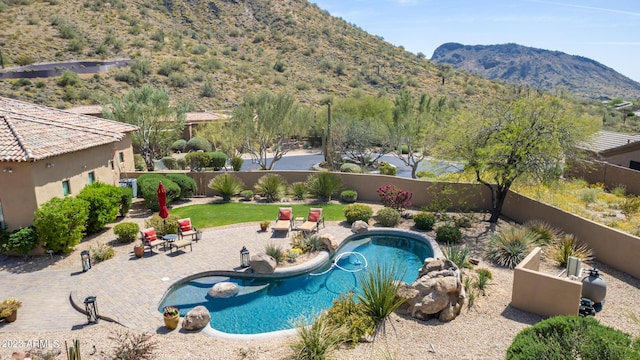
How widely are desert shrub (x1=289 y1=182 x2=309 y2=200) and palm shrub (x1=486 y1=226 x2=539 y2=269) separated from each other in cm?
1116

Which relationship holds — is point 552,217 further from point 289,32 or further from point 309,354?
point 289,32

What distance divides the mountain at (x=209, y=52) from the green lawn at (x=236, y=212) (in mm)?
29230

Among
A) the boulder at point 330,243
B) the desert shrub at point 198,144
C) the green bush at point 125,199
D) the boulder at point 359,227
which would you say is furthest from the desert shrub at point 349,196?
the desert shrub at point 198,144

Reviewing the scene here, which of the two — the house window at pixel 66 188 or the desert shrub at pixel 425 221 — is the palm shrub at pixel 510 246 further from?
the house window at pixel 66 188

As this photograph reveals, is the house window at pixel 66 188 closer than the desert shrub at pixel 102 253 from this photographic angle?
No

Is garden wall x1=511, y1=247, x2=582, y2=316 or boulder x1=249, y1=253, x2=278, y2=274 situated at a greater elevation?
garden wall x1=511, y1=247, x2=582, y2=316

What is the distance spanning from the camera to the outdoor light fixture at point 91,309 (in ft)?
34.7

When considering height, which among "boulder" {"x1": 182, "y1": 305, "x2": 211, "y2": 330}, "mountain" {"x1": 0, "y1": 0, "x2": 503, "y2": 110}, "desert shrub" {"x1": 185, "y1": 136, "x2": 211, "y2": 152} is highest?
"mountain" {"x1": 0, "y1": 0, "x2": 503, "y2": 110}

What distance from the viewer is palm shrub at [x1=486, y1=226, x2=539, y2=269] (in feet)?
47.2

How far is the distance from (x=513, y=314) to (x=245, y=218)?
42.5ft

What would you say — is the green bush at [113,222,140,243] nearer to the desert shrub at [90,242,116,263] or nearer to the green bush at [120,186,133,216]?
the desert shrub at [90,242,116,263]

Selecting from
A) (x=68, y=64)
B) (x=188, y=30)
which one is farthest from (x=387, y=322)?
(x=188, y=30)

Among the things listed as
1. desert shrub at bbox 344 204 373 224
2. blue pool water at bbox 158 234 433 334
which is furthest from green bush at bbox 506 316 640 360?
desert shrub at bbox 344 204 373 224

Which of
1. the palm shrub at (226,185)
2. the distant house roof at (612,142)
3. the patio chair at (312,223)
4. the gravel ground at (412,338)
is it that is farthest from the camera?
the distant house roof at (612,142)
